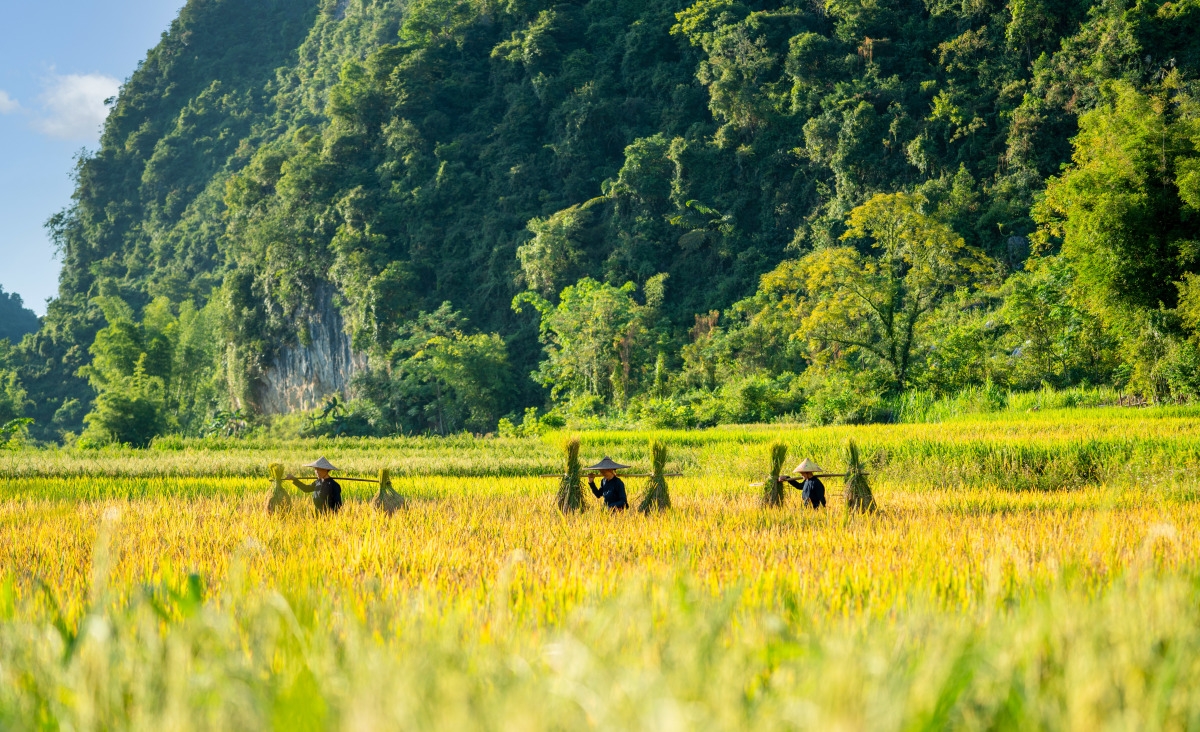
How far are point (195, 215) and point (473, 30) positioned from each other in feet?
90.0

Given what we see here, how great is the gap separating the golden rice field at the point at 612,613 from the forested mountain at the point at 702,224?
37.6ft

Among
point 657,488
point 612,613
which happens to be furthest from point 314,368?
point 612,613

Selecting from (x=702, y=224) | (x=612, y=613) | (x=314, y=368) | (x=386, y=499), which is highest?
(x=702, y=224)

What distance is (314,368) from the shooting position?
4075 cm

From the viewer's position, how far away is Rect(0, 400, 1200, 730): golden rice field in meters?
1.55

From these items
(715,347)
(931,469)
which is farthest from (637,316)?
(931,469)

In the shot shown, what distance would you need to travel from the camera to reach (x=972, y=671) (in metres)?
1.80

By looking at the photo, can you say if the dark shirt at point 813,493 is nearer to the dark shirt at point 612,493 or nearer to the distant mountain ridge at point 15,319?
the dark shirt at point 612,493

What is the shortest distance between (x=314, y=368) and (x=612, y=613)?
4114 cm

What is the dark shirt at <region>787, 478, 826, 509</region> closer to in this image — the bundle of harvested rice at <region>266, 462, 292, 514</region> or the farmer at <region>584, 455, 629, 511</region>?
the farmer at <region>584, 455, 629, 511</region>

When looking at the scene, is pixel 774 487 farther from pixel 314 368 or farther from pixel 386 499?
pixel 314 368

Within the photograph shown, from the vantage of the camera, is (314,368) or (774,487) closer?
(774,487)

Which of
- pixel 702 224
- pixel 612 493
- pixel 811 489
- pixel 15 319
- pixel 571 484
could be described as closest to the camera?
pixel 811 489

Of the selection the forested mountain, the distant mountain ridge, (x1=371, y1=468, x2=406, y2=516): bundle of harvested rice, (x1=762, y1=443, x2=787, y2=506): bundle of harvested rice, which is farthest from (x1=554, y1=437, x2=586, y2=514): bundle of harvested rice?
the distant mountain ridge
